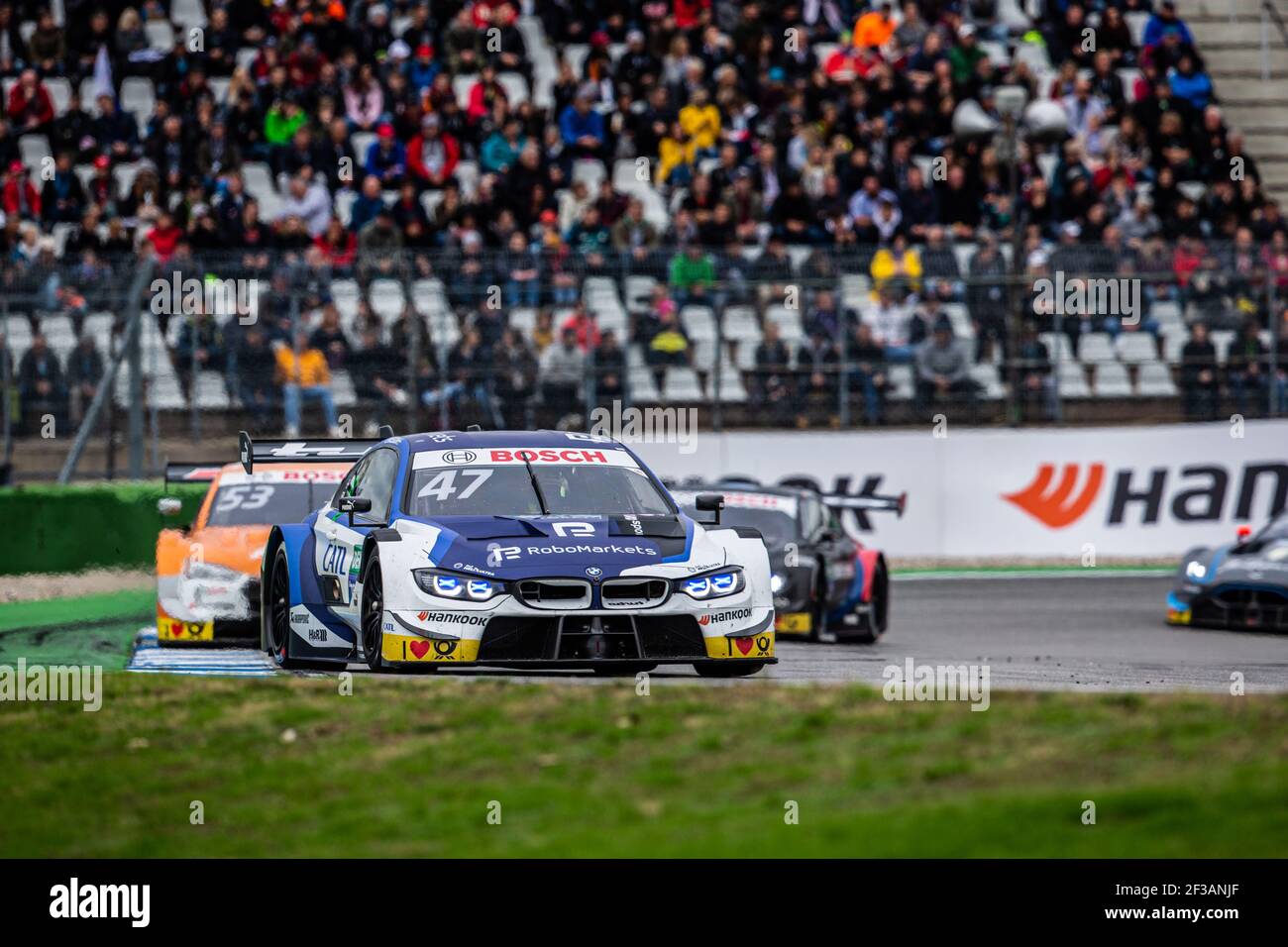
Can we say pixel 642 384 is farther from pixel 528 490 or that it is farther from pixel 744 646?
pixel 744 646

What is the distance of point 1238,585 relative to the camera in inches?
687

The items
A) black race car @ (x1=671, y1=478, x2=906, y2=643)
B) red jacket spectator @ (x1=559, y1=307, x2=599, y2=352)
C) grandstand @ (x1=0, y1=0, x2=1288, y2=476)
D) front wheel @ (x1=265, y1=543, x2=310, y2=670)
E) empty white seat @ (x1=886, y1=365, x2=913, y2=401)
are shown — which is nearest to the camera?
front wheel @ (x1=265, y1=543, x2=310, y2=670)

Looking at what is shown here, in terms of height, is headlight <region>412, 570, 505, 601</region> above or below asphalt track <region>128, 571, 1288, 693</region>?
above

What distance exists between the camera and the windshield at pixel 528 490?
11773 mm

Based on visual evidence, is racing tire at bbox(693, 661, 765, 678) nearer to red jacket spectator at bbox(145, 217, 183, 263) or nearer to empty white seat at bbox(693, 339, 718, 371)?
empty white seat at bbox(693, 339, 718, 371)

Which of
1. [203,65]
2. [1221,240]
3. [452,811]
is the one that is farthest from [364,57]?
[452,811]

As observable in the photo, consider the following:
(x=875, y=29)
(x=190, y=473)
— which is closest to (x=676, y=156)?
(x=875, y=29)

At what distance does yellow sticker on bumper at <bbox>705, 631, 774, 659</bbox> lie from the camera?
440 inches

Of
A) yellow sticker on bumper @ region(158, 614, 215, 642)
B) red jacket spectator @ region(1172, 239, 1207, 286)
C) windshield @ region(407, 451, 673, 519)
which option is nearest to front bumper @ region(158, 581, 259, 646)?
yellow sticker on bumper @ region(158, 614, 215, 642)

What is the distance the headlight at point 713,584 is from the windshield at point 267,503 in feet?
14.4

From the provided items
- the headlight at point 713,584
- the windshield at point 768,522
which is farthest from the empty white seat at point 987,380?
the headlight at point 713,584

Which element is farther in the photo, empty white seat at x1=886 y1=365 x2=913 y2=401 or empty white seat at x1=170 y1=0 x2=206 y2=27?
empty white seat at x1=170 y1=0 x2=206 y2=27

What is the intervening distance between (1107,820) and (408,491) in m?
5.30

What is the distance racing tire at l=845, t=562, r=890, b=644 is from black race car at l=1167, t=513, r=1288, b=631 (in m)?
2.55
